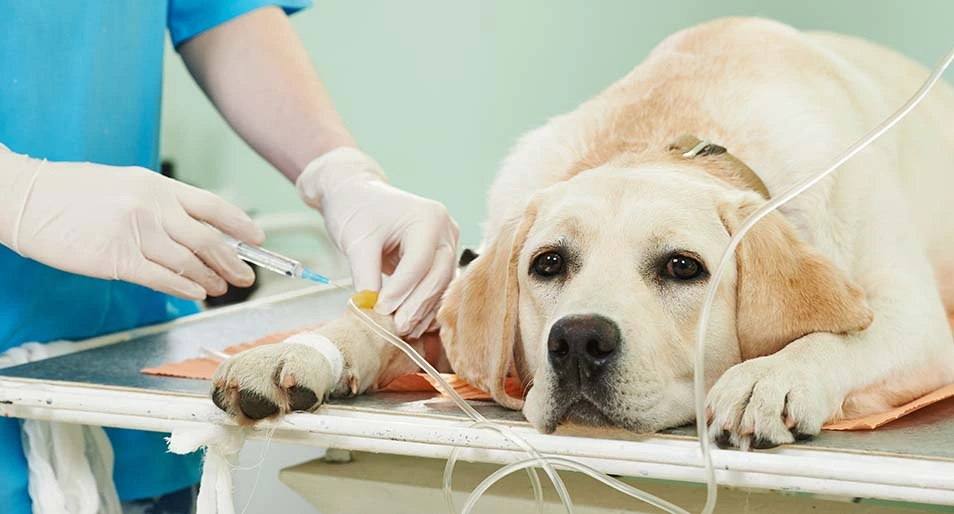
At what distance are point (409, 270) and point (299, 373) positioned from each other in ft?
1.11

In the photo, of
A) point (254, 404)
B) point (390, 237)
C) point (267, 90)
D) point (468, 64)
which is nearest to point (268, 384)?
point (254, 404)

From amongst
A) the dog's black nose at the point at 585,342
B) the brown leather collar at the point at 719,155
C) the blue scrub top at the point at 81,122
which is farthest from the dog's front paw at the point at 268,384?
the brown leather collar at the point at 719,155

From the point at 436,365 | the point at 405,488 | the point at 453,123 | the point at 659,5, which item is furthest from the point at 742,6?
the point at 405,488

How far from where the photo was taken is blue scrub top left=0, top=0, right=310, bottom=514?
1.40 m

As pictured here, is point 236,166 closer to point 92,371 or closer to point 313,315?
point 313,315

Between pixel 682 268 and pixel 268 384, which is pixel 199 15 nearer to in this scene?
pixel 268 384

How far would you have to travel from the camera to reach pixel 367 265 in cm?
145

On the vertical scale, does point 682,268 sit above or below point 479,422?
above

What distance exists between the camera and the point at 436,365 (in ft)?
4.72

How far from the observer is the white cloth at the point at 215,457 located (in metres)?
1.06

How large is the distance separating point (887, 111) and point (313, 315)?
0.99m

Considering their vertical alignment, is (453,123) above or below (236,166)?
above

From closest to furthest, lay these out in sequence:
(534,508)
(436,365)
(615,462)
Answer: (615,462) → (534,508) → (436,365)

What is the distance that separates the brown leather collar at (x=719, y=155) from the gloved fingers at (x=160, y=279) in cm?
64
